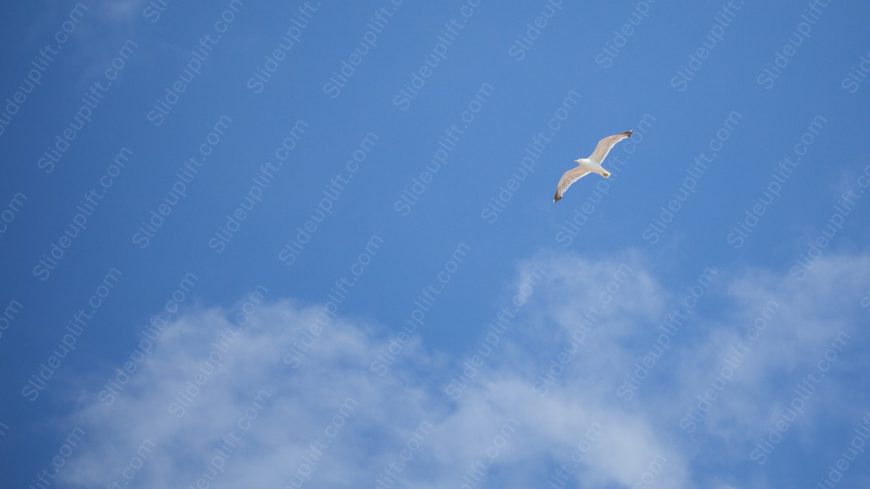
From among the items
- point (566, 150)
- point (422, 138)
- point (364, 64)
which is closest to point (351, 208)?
point (422, 138)

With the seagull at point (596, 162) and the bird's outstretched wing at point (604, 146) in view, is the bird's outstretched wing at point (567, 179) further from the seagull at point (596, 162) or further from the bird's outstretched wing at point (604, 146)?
the bird's outstretched wing at point (604, 146)

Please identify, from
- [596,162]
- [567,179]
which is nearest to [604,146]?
[596,162]

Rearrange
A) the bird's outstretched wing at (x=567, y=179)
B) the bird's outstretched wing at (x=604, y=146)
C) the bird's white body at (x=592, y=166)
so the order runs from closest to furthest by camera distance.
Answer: the bird's outstretched wing at (x=604, y=146)
the bird's white body at (x=592, y=166)
the bird's outstretched wing at (x=567, y=179)

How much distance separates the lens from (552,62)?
174625 millimetres

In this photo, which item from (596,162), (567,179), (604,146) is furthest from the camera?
(567,179)

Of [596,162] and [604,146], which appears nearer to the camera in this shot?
[604,146]

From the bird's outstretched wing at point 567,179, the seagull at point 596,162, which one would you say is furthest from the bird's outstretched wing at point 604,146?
the bird's outstretched wing at point 567,179

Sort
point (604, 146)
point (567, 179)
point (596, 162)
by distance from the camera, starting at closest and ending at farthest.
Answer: point (604, 146), point (596, 162), point (567, 179)

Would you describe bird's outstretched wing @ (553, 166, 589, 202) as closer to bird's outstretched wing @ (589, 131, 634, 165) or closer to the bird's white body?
the bird's white body

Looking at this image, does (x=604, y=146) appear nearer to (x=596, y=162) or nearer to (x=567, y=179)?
(x=596, y=162)

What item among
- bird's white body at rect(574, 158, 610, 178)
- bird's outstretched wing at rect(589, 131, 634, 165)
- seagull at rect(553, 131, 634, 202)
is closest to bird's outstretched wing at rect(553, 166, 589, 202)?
seagull at rect(553, 131, 634, 202)

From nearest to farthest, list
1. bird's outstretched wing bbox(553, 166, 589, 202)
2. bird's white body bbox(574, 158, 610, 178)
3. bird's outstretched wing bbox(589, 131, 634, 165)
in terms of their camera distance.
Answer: bird's outstretched wing bbox(589, 131, 634, 165) < bird's white body bbox(574, 158, 610, 178) < bird's outstretched wing bbox(553, 166, 589, 202)

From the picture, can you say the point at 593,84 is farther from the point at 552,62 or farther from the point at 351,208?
the point at 351,208

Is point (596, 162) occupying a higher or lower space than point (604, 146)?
lower
